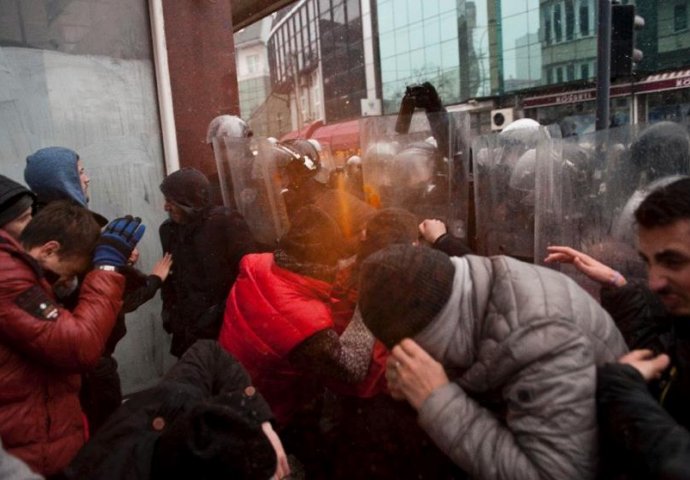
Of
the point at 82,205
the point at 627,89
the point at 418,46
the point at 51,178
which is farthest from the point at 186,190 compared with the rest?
the point at 418,46

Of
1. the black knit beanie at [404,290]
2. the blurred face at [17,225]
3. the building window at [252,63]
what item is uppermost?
the building window at [252,63]

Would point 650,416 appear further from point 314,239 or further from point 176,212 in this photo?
point 176,212

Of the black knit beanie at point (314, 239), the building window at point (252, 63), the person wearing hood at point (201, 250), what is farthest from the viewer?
the building window at point (252, 63)

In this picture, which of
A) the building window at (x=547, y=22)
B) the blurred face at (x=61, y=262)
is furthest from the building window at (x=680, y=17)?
the blurred face at (x=61, y=262)

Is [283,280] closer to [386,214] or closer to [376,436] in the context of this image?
[386,214]

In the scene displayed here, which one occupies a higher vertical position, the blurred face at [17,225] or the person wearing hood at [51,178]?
the person wearing hood at [51,178]

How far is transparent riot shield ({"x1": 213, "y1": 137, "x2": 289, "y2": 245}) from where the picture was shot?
4.13 m

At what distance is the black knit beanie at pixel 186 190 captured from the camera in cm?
332

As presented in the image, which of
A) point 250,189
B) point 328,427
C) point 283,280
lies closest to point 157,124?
point 250,189

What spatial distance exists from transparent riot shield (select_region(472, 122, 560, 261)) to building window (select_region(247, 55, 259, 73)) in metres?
69.4

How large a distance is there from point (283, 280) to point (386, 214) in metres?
0.57

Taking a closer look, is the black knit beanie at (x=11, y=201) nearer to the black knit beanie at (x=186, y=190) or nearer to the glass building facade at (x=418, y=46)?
the black knit beanie at (x=186, y=190)

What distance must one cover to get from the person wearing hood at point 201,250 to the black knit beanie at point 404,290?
1.97m

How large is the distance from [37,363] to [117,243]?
0.79 meters
